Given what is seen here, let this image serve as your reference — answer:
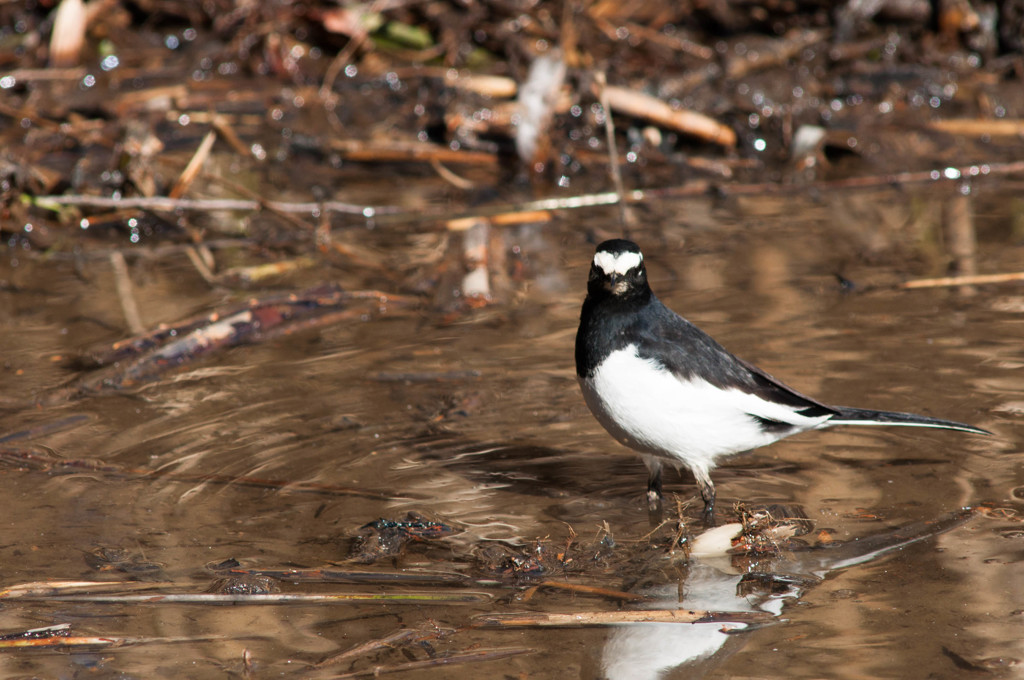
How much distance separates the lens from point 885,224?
21.5 ft

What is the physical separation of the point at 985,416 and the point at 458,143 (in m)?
4.46

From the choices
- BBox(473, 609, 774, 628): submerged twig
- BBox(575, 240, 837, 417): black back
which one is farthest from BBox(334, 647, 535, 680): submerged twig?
BBox(575, 240, 837, 417): black back

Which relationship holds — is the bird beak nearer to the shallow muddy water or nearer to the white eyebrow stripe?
the white eyebrow stripe

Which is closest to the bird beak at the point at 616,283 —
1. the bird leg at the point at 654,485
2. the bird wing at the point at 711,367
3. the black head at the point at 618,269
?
the black head at the point at 618,269

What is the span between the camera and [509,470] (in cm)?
409

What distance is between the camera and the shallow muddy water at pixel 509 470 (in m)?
2.95

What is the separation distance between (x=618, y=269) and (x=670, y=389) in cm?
42

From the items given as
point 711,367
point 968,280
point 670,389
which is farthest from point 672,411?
point 968,280

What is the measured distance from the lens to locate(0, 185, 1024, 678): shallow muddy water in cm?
295

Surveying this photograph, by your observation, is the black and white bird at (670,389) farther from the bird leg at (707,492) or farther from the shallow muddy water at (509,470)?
the shallow muddy water at (509,470)

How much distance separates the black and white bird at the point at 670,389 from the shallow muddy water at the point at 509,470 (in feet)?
0.91

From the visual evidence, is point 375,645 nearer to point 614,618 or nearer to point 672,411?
point 614,618

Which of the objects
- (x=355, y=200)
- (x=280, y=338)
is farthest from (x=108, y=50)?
(x=280, y=338)

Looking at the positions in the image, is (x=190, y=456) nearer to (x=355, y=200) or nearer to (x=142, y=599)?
(x=142, y=599)
